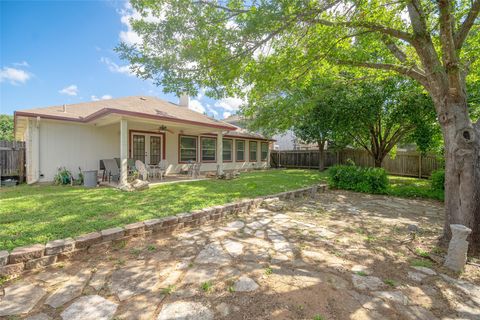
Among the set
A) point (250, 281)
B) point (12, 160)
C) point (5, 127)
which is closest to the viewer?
point (250, 281)

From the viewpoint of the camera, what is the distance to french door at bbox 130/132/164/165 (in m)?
10.4

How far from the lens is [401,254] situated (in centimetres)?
333

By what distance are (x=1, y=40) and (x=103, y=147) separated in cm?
482

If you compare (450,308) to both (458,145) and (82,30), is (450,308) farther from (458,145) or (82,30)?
(82,30)

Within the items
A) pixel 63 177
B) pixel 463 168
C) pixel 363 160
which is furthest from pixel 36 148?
pixel 363 160

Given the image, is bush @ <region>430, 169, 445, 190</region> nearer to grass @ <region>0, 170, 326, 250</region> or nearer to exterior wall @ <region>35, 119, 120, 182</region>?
grass @ <region>0, 170, 326, 250</region>

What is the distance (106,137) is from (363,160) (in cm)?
1505

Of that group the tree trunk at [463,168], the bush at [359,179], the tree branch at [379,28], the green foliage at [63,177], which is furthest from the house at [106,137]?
the tree trunk at [463,168]

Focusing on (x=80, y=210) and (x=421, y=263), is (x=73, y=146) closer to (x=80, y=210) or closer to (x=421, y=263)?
(x=80, y=210)

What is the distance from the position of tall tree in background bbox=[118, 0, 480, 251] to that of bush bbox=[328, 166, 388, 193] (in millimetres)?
4525

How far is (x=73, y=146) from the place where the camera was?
8938 millimetres

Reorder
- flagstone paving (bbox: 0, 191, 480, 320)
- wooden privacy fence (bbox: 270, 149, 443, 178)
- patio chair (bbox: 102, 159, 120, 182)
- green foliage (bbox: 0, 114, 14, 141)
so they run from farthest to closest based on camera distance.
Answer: green foliage (bbox: 0, 114, 14, 141) → wooden privacy fence (bbox: 270, 149, 443, 178) → patio chair (bbox: 102, 159, 120, 182) → flagstone paving (bbox: 0, 191, 480, 320)

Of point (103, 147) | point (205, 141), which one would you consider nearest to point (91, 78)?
point (103, 147)

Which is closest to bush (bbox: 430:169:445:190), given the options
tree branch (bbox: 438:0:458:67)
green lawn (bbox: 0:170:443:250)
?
green lawn (bbox: 0:170:443:250)
